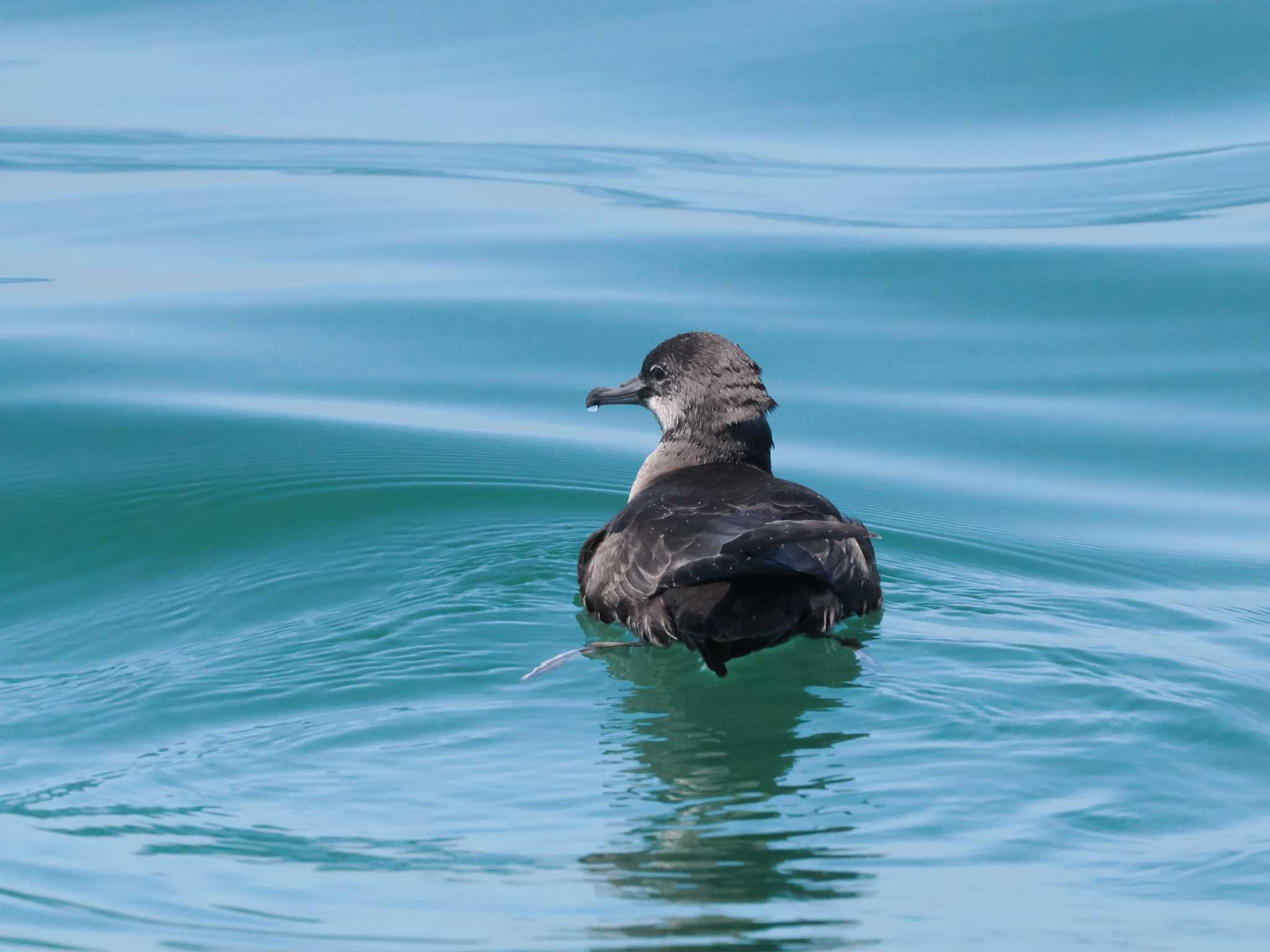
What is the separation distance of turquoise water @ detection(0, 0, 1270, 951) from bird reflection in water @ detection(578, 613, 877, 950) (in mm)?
20

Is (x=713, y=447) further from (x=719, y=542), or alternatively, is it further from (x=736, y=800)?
→ (x=736, y=800)

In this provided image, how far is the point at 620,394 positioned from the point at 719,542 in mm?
2097

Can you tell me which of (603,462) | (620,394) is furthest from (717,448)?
(603,462)

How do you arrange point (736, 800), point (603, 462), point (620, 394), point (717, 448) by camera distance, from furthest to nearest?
point (603, 462)
point (620, 394)
point (717, 448)
point (736, 800)

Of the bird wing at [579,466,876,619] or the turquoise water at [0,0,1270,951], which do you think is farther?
the bird wing at [579,466,876,619]

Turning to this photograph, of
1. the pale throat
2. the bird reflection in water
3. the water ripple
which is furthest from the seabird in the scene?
the water ripple

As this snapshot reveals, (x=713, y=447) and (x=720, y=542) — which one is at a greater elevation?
(x=713, y=447)

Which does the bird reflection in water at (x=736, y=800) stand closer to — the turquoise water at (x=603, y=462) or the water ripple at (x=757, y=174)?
the turquoise water at (x=603, y=462)

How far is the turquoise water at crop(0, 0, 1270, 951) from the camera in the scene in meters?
4.02

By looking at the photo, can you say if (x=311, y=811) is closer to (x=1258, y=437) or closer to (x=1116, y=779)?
(x=1116, y=779)

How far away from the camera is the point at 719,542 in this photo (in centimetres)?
539

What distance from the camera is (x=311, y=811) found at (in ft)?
14.1

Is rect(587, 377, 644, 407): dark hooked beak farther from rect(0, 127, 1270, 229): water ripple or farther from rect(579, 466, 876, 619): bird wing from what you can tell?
rect(0, 127, 1270, 229): water ripple

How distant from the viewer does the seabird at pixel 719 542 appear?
525cm
